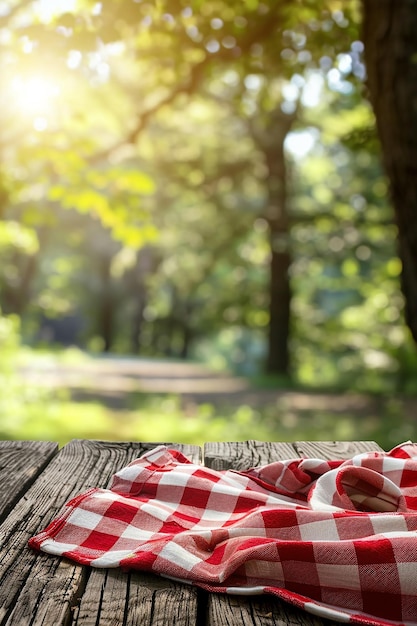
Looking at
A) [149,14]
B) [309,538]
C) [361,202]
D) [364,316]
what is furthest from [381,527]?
[364,316]

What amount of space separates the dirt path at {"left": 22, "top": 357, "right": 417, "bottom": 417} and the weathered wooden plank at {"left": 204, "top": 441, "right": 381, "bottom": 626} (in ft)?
26.8

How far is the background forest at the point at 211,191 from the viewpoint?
503cm

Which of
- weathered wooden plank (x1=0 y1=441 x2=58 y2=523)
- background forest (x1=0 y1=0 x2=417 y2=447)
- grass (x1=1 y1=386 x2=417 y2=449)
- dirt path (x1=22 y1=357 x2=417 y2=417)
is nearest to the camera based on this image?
weathered wooden plank (x1=0 y1=441 x2=58 y2=523)

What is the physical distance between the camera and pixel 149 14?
4648 mm

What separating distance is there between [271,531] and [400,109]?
7.03ft

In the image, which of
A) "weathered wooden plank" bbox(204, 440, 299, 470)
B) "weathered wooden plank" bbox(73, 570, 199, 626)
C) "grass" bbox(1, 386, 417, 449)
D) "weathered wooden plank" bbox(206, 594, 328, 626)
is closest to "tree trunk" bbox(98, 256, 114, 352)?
"grass" bbox(1, 386, 417, 449)

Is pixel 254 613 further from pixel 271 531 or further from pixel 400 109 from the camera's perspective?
pixel 400 109

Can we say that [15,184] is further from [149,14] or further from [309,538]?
[309,538]

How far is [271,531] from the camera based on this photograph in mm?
1685

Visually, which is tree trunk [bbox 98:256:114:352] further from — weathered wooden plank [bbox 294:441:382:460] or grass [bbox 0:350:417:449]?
weathered wooden plank [bbox 294:441:382:460]

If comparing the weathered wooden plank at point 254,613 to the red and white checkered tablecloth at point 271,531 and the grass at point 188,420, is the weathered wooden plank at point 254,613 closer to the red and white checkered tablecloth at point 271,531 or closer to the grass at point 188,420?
the red and white checkered tablecloth at point 271,531

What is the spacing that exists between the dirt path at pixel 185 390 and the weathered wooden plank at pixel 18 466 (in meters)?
8.65

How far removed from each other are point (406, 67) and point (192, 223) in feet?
41.9

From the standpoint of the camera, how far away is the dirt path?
11594 mm
